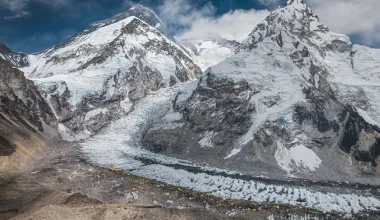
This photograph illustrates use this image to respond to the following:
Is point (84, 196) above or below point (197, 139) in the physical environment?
below

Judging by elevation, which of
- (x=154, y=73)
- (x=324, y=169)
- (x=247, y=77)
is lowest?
(x=324, y=169)

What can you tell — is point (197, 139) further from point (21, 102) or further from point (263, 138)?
point (21, 102)

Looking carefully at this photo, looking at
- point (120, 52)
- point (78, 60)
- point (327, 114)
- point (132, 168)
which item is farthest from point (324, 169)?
point (78, 60)

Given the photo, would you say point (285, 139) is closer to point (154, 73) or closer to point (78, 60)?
point (154, 73)

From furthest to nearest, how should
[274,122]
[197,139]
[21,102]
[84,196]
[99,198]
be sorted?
[21,102] → [197,139] → [274,122] → [99,198] → [84,196]

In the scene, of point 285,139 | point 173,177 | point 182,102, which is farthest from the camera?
point 182,102

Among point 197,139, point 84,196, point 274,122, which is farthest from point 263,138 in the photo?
point 84,196

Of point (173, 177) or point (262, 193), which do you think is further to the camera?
point (173, 177)
